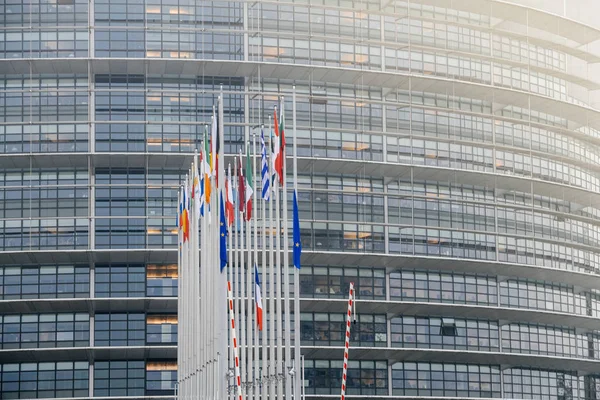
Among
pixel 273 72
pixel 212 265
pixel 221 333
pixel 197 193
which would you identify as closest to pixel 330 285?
pixel 273 72

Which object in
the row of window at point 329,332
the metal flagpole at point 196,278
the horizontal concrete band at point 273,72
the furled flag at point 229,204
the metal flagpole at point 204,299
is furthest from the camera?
the horizontal concrete band at point 273,72

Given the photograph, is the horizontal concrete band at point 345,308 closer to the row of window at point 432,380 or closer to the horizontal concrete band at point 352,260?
the horizontal concrete band at point 352,260

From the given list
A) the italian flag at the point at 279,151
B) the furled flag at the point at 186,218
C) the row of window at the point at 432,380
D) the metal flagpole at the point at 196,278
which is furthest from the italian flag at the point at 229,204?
the row of window at the point at 432,380

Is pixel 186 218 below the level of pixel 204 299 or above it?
above

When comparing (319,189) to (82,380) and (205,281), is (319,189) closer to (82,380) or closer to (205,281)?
(82,380)

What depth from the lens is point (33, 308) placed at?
91188mm

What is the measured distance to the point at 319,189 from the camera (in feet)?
313

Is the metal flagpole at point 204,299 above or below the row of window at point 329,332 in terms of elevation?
above

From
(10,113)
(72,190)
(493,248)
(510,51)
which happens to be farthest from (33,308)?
(510,51)

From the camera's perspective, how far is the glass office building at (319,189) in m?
→ 92.1

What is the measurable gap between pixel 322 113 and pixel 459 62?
13.1 meters

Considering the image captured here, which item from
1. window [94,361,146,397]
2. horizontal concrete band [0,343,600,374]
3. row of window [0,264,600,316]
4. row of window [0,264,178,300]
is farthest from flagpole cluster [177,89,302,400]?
row of window [0,264,600,316]

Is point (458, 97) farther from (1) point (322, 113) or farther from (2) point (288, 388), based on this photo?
(2) point (288, 388)

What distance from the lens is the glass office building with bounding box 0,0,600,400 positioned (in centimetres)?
9206
